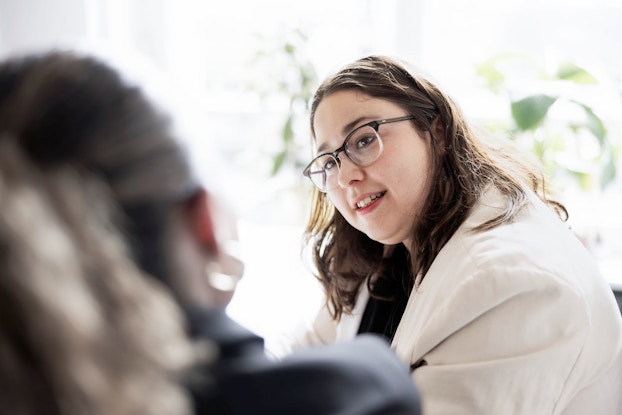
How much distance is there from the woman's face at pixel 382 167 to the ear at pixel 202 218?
2.54 feet

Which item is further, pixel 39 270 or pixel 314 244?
pixel 314 244

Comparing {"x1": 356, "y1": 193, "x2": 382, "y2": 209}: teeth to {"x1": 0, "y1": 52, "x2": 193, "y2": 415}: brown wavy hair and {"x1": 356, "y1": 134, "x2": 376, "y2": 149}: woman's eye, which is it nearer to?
{"x1": 356, "y1": 134, "x2": 376, "y2": 149}: woman's eye

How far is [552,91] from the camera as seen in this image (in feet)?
6.68

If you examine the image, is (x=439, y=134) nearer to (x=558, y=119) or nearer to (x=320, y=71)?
(x=558, y=119)

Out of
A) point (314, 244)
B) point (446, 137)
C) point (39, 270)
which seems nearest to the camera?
point (39, 270)

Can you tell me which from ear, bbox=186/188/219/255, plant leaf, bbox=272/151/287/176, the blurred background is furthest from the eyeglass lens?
plant leaf, bbox=272/151/287/176

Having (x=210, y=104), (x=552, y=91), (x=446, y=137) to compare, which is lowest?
(x=210, y=104)

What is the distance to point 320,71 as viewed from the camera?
262 centimetres

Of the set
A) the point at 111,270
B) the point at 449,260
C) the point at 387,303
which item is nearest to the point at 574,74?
the point at 387,303

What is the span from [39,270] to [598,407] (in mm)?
1032

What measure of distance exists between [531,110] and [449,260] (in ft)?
3.27

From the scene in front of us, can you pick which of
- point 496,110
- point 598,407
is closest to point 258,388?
point 598,407

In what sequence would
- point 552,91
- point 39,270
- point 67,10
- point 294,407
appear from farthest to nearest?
point 67,10 → point 552,91 → point 294,407 → point 39,270

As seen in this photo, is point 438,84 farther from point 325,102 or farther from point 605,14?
point 605,14
